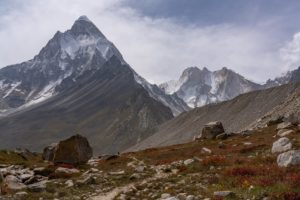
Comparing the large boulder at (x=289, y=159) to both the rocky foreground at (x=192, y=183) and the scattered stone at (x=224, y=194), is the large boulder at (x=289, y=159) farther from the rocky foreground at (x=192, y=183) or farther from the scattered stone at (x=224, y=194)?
the scattered stone at (x=224, y=194)

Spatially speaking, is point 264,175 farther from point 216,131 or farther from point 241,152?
point 216,131

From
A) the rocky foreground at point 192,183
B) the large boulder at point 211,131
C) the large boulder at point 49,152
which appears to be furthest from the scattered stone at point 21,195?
the large boulder at point 211,131

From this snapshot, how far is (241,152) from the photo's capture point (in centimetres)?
4684

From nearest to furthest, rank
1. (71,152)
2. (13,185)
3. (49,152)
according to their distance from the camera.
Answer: (13,185) → (71,152) → (49,152)

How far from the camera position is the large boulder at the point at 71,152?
6116 cm

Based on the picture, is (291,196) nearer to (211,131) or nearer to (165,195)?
(165,195)

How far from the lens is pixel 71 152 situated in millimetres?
61906

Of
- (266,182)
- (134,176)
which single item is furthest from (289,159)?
(134,176)

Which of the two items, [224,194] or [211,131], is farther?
[211,131]

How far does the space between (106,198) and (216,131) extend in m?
70.6

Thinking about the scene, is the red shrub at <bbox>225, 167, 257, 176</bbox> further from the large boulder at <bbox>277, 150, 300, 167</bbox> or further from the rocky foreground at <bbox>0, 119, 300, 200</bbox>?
the large boulder at <bbox>277, 150, 300, 167</bbox>

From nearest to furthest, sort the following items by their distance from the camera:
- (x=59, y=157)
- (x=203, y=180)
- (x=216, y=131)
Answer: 1. (x=203, y=180)
2. (x=59, y=157)
3. (x=216, y=131)

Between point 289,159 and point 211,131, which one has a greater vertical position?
point 211,131

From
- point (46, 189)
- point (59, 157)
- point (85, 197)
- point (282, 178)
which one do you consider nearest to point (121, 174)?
point (46, 189)
